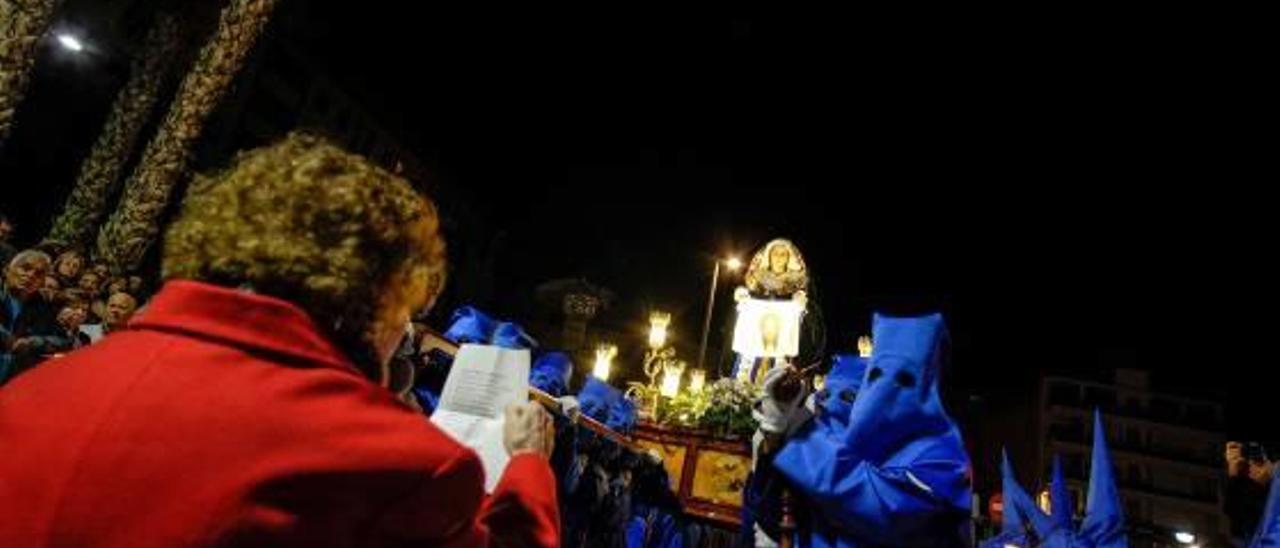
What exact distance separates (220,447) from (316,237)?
1.68 ft

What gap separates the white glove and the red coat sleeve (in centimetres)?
140

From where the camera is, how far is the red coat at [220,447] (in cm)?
132

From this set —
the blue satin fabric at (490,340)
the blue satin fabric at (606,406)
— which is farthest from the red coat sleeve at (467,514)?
the blue satin fabric at (606,406)

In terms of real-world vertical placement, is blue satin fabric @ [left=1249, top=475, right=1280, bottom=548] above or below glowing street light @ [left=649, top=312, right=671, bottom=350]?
below

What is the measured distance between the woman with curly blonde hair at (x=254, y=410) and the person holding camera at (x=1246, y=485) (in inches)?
312

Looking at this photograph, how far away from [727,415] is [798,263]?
10.6 ft

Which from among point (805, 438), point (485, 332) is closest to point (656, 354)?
point (485, 332)

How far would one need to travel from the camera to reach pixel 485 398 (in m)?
2.58

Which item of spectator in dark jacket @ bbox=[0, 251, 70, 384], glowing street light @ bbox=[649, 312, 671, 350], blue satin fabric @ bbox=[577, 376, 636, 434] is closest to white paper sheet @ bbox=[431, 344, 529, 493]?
blue satin fabric @ bbox=[577, 376, 636, 434]

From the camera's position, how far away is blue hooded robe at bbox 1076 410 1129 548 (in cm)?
898

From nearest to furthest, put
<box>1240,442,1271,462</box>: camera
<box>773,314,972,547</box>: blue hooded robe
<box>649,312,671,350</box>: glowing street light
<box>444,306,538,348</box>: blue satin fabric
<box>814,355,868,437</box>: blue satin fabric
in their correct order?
<box>773,314,972,547</box>: blue hooded robe → <box>814,355,868,437</box>: blue satin fabric → <box>444,306,538,348</box>: blue satin fabric → <box>1240,442,1271,462</box>: camera → <box>649,312,671,350</box>: glowing street light

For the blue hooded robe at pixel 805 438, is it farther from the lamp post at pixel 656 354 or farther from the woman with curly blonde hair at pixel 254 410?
the lamp post at pixel 656 354

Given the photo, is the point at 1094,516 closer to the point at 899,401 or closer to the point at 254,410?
the point at 899,401

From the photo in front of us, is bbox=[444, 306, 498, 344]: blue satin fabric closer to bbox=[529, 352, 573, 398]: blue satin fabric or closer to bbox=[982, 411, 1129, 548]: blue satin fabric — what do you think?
bbox=[529, 352, 573, 398]: blue satin fabric
